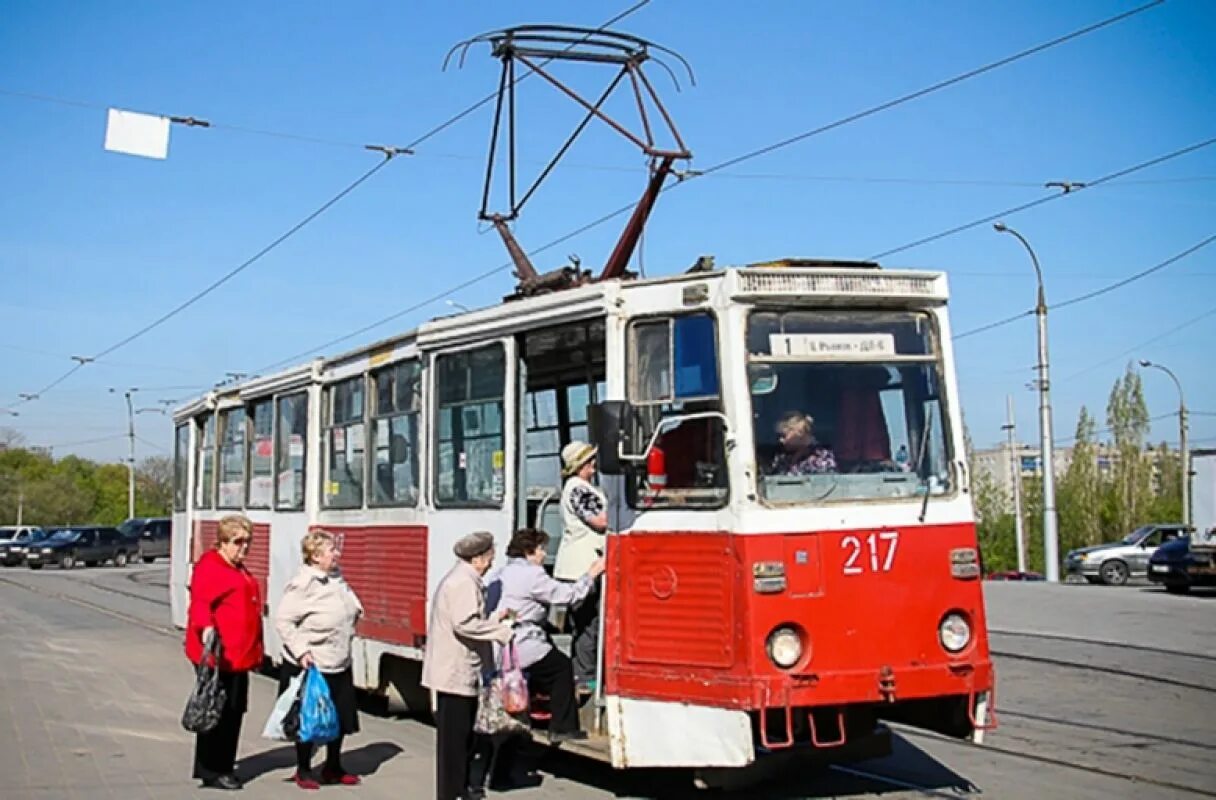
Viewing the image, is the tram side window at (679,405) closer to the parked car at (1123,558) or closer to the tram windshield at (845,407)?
the tram windshield at (845,407)

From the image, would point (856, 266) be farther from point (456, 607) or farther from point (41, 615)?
point (41, 615)

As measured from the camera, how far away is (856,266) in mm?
8547

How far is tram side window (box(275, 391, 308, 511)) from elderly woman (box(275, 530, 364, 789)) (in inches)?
189

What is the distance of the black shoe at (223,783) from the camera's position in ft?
30.3

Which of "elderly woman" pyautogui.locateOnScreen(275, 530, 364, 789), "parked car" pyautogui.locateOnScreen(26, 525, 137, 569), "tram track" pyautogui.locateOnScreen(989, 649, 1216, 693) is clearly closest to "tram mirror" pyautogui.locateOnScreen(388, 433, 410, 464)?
"elderly woman" pyautogui.locateOnScreen(275, 530, 364, 789)

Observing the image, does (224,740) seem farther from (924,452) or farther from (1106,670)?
(1106,670)

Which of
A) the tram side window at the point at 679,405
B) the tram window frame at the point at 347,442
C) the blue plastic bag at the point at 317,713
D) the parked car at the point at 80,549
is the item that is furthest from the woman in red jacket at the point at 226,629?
the parked car at the point at 80,549

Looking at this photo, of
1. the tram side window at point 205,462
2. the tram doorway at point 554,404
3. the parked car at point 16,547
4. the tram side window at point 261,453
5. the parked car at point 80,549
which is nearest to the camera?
the tram doorway at point 554,404

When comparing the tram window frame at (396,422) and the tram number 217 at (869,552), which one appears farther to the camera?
the tram window frame at (396,422)

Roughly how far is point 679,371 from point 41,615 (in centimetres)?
2057

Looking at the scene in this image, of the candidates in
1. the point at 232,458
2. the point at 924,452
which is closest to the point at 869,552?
the point at 924,452

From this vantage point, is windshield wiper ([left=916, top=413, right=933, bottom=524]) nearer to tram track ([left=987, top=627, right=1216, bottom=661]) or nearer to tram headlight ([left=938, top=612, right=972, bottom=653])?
tram headlight ([left=938, top=612, right=972, bottom=653])

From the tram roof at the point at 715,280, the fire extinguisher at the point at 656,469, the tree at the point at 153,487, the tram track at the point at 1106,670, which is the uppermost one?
the tree at the point at 153,487

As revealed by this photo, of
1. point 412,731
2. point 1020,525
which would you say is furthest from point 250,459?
point 1020,525
